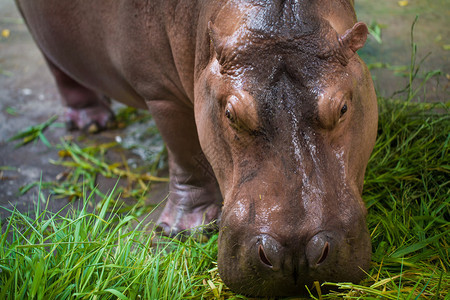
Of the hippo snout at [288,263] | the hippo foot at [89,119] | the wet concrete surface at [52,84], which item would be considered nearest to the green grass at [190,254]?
the hippo snout at [288,263]

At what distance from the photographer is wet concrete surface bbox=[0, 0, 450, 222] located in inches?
142

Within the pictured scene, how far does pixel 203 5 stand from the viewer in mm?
2418

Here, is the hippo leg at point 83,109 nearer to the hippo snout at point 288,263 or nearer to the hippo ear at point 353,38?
the hippo snout at point 288,263

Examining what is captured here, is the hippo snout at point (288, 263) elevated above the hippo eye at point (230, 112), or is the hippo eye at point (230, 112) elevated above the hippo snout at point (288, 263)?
the hippo eye at point (230, 112)

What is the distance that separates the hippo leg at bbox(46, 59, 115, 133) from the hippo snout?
2.77 meters

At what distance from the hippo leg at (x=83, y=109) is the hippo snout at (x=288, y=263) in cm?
277

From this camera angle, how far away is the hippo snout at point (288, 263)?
1.79m

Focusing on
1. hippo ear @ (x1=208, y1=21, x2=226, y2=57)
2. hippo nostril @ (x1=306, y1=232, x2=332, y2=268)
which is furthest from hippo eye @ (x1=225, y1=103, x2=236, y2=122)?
hippo nostril @ (x1=306, y1=232, x2=332, y2=268)

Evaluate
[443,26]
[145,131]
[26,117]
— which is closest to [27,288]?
[145,131]

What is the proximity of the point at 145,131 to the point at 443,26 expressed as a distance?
8.51 feet

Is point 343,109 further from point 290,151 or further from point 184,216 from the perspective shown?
point 184,216

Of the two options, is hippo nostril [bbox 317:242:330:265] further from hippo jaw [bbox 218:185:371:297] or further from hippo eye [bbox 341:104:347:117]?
hippo eye [bbox 341:104:347:117]

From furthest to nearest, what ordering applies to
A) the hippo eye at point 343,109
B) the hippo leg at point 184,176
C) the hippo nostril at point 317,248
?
the hippo leg at point 184,176, the hippo eye at point 343,109, the hippo nostril at point 317,248

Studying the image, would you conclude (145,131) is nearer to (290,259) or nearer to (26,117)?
(26,117)
